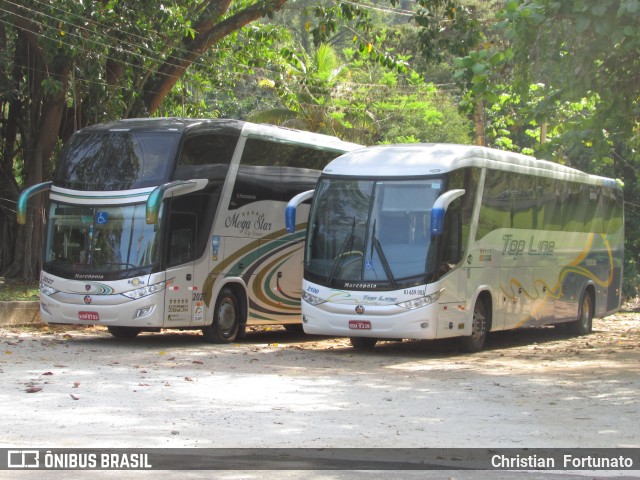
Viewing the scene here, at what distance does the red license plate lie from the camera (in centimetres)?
1639

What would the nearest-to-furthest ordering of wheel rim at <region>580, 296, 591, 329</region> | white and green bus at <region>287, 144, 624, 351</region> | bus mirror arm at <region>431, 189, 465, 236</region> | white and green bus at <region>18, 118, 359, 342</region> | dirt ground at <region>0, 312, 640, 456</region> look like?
dirt ground at <region>0, 312, 640, 456</region>
bus mirror arm at <region>431, 189, 465, 236</region>
white and green bus at <region>287, 144, 624, 351</region>
white and green bus at <region>18, 118, 359, 342</region>
wheel rim at <region>580, 296, 591, 329</region>

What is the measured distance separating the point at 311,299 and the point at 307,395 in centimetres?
505

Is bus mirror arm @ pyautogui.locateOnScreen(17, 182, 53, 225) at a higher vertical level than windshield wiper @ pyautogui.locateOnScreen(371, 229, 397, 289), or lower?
higher

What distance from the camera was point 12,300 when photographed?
21547 millimetres

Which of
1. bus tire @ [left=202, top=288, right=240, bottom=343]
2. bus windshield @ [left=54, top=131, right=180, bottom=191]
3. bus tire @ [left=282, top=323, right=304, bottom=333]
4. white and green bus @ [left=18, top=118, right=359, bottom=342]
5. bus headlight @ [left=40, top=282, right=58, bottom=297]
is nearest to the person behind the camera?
white and green bus @ [left=18, top=118, right=359, bottom=342]

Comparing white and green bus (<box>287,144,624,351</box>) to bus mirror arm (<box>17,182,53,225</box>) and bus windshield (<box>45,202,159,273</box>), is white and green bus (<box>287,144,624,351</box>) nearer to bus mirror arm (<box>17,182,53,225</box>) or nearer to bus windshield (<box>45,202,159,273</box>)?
bus windshield (<box>45,202,159,273</box>)

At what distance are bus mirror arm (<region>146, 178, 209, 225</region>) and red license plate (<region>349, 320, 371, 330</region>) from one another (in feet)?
11.4

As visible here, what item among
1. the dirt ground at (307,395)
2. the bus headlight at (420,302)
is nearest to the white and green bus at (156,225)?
the dirt ground at (307,395)

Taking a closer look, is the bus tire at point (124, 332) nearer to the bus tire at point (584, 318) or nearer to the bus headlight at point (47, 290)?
the bus headlight at point (47, 290)

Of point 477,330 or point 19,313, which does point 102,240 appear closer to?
point 19,313

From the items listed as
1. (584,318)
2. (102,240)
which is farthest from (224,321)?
(584,318)

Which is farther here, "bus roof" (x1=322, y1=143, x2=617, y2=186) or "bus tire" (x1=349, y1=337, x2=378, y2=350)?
"bus tire" (x1=349, y1=337, x2=378, y2=350)

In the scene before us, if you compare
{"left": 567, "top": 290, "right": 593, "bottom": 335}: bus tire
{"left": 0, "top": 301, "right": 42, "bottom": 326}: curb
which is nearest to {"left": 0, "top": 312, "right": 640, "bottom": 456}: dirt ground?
{"left": 0, "top": 301, "right": 42, "bottom": 326}: curb

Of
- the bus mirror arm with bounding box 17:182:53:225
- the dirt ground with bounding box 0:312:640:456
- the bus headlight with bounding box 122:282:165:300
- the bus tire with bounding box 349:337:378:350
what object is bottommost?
the bus tire with bounding box 349:337:378:350
